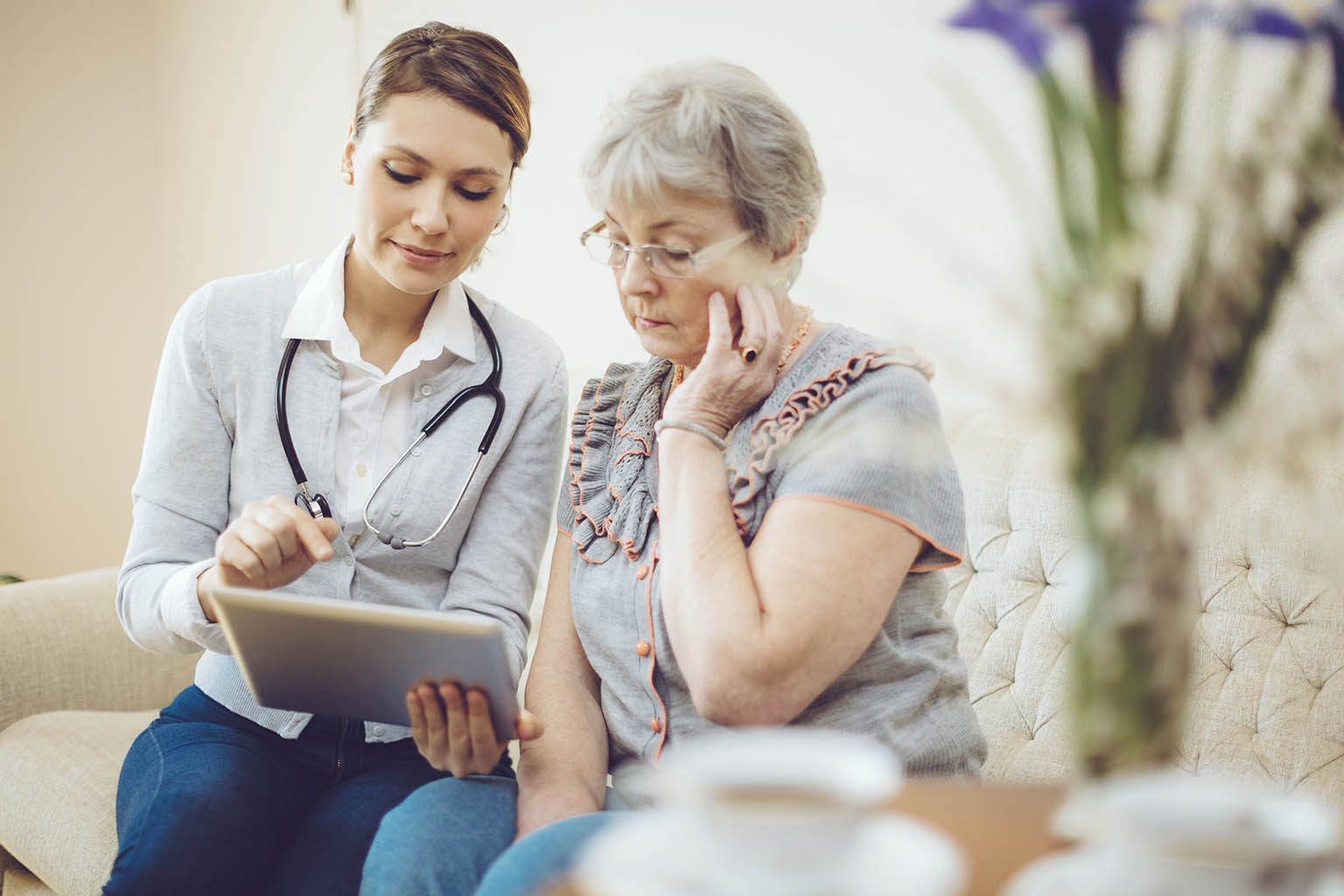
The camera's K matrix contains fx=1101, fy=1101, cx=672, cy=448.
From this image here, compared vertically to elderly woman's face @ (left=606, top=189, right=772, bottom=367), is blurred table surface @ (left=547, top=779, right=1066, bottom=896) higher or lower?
lower

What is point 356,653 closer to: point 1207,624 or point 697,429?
point 697,429

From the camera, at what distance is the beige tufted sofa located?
1391 millimetres

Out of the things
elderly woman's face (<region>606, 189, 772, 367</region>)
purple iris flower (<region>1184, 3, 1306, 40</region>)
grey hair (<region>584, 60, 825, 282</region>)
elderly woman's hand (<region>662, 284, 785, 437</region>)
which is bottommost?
elderly woman's hand (<region>662, 284, 785, 437</region>)

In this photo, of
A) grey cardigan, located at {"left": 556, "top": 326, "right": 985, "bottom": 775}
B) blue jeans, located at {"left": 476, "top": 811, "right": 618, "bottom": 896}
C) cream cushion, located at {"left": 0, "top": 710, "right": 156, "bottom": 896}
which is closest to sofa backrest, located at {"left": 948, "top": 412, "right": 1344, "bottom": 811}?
grey cardigan, located at {"left": 556, "top": 326, "right": 985, "bottom": 775}

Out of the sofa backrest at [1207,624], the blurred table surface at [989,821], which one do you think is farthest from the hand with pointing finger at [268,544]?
the sofa backrest at [1207,624]

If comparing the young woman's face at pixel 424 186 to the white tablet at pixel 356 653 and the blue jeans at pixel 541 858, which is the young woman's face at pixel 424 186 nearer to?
the white tablet at pixel 356 653

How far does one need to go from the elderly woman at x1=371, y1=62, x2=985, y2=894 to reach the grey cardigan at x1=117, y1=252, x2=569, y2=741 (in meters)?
0.17

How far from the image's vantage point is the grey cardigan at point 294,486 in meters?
1.51

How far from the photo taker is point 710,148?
1263mm

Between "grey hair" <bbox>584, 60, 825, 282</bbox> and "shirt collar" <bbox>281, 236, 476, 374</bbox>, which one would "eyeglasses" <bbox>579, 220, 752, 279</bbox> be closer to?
"grey hair" <bbox>584, 60, 825, 282</bbox>

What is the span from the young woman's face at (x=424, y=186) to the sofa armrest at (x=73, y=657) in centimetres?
90

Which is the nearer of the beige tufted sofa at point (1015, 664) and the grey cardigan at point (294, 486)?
the beige tufted sofa at point (1015, 664)

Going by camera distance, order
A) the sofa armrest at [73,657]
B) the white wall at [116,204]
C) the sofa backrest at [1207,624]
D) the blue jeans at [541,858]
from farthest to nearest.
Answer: the white wall at [116,204] → the sofa armrest at [73,657] → the sofa backrest at [1207,624] → the blue jeans at [541,858]

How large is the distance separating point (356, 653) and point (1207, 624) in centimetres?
110
